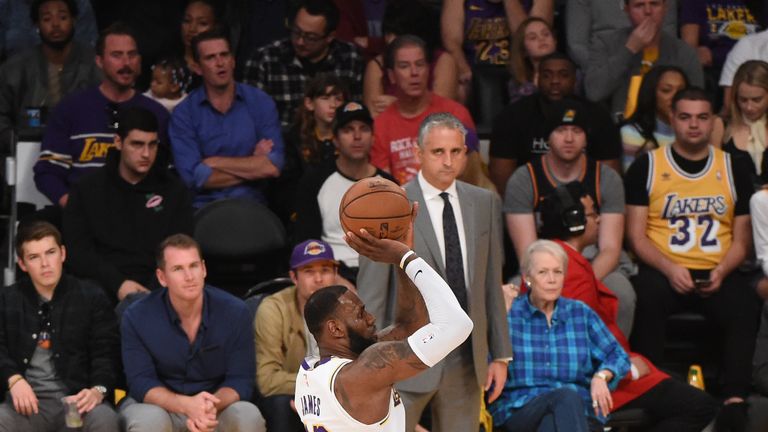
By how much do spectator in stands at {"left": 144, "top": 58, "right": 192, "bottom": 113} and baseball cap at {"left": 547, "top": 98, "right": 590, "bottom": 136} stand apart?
2.59 metres

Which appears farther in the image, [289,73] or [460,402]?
[289,73]

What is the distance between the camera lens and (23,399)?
7352mm

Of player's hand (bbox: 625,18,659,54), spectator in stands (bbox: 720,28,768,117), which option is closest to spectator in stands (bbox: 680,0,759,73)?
spectator in stands (bbox: 720,28,768,117)

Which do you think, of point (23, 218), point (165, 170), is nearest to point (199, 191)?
point (165, 170)

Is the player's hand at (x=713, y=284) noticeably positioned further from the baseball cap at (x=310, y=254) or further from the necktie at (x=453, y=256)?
the baseball cap at (x=310, y=254)

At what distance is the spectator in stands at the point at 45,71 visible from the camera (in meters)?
9.70

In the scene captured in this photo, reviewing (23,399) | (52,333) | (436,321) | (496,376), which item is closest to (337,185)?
(496,376)

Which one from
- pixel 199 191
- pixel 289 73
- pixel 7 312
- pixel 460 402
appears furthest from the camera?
pixel 289 73

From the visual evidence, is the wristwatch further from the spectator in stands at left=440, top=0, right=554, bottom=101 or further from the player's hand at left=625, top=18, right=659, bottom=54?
the spectator in stands at left=440, top=0, right=554, bottom=101

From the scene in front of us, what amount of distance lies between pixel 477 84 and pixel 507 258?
1623 mm

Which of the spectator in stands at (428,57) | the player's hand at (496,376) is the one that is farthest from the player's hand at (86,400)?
the spectator in stands at (428,57)

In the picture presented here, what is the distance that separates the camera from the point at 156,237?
8422mm

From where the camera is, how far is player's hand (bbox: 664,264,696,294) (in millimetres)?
8727

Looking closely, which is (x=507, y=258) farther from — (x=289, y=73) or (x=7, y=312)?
(x=7, y=312)
